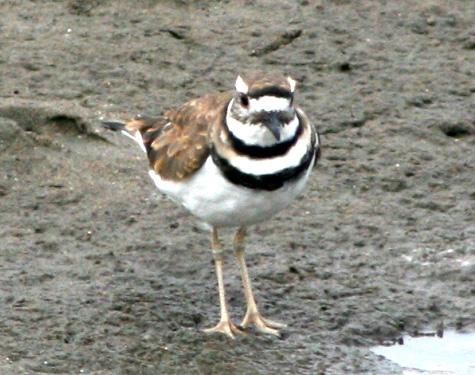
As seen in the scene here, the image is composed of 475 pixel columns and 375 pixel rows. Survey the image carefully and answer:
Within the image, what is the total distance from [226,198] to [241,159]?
0.79ft

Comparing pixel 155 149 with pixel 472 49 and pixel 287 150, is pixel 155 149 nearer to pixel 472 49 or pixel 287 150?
pixel 287 150

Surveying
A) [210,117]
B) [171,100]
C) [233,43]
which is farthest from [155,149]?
[233,43]

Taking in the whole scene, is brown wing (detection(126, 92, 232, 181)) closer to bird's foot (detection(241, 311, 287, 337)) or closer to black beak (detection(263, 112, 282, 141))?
black beak (detection(263, 112, 282, 141))

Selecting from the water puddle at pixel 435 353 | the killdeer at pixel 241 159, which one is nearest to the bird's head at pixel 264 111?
the killdeer at pixel 241 159

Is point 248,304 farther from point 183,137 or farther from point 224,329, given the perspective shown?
point 183,137

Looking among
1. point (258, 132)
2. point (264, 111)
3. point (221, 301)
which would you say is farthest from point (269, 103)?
point (221, 301)

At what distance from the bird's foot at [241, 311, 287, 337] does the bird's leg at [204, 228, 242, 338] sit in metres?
0.08

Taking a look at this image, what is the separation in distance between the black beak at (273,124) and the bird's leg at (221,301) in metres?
1.01

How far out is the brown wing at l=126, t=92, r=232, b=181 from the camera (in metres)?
7.60

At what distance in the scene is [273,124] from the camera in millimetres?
7180

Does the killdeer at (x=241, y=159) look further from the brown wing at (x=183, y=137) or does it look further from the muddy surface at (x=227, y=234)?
the muddy surface at (x=227, y=234)

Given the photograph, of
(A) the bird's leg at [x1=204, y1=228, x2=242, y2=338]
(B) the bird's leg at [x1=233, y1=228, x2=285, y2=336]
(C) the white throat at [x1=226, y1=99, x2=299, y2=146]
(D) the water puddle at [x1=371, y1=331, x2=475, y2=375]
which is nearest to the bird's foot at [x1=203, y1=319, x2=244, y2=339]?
(A) the bird's leg at [x1=204, y1=228, x2=242, y2=338]

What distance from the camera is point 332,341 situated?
25.5 ft

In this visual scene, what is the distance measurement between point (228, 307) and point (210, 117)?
107cm
